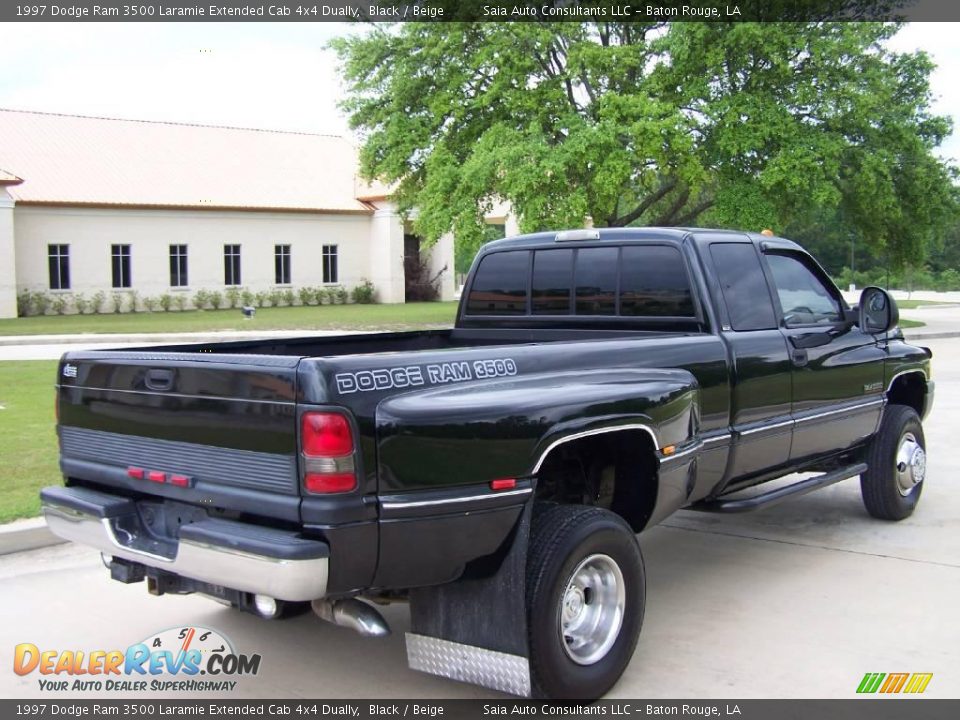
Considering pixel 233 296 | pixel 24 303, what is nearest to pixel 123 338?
pixel 24 303

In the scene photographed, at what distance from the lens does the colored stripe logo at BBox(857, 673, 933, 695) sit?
4355mm

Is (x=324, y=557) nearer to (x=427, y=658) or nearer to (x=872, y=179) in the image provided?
(x=427, y=658)

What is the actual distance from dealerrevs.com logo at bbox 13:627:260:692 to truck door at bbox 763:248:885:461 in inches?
133

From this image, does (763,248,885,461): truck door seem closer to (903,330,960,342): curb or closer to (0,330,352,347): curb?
(0,330,352,347): curb

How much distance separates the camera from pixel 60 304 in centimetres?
3944

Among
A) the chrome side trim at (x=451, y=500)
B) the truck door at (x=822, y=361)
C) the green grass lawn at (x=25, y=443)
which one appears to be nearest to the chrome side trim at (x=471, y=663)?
the chrome side trim at (x=451, y=500)

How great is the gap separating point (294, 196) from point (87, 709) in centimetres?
4301

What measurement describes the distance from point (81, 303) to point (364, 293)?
12990 mm

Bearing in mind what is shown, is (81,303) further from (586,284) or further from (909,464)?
(909,464)

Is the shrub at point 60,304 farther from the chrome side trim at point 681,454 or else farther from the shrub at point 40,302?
the chrome side trim at point 681,454

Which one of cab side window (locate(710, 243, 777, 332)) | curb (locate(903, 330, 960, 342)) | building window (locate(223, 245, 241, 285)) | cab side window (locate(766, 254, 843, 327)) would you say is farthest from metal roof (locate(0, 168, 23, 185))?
cab side window (locate(710, 243, 777, 332))

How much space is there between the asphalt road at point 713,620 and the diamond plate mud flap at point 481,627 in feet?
1.60

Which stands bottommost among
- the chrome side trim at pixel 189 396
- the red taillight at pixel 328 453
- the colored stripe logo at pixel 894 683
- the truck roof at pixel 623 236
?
the colored stripe logo at pixel 894 683

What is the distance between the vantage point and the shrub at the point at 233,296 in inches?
1734
